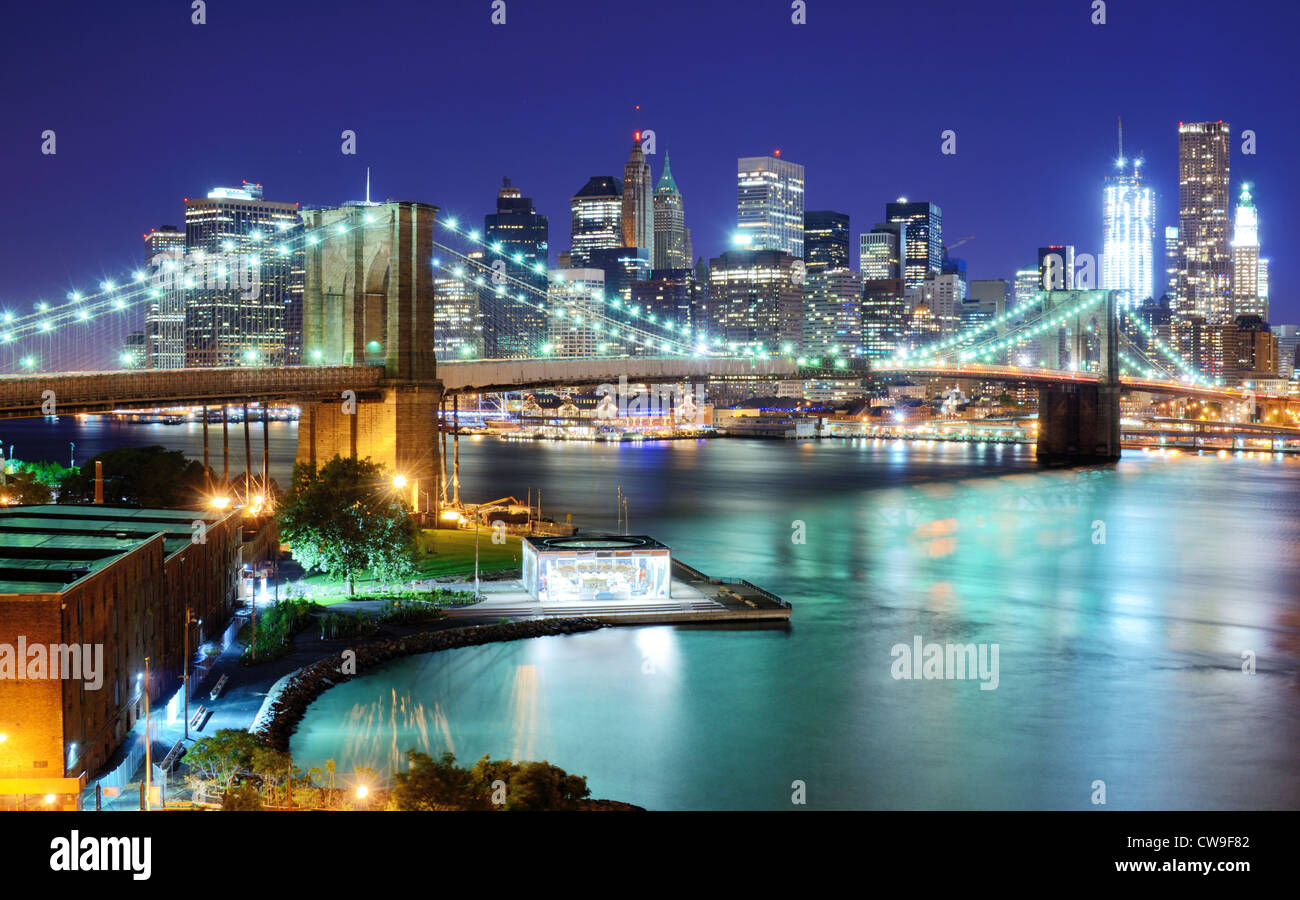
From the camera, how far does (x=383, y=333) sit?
104 feet

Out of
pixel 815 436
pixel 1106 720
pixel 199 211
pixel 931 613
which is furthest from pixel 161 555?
pixel 815 436

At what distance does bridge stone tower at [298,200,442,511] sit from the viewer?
3058 cm

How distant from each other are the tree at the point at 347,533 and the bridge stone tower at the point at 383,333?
19.4 feet

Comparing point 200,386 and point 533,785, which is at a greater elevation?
point 200,386

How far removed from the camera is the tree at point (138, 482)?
32.4 meters

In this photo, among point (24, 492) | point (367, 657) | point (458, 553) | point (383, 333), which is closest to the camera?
point (367, 657)

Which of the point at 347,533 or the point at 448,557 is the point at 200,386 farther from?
the point at 347,533

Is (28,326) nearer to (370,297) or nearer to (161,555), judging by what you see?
(370,297)

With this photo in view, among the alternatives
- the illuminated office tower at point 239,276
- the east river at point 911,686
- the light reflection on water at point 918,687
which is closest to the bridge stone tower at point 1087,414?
the east river at point 911,686

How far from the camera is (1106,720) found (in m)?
17.9

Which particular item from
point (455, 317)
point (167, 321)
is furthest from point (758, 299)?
point (167, 321)

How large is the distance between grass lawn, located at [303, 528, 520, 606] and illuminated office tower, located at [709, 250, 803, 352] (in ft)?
420

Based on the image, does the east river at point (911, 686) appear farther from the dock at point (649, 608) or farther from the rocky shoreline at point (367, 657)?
the dock at point (649, 608)

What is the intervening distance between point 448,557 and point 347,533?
4.09 metres
